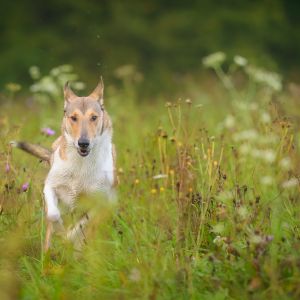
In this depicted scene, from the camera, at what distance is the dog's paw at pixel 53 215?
509cm

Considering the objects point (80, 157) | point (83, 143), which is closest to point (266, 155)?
point (83, 143)

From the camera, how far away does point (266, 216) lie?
445 cm

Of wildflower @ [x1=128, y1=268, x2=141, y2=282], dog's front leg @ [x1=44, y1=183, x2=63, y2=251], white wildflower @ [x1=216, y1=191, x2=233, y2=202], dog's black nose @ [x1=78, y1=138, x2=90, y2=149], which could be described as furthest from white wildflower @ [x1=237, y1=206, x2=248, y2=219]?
dog's black nose @ [x1=78, y1=138, x2=90, y2=149]

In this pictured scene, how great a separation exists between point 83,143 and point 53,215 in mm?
552

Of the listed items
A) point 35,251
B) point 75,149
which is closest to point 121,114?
point 75,149

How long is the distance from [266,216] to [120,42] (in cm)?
1456

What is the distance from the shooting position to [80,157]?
5.53 m

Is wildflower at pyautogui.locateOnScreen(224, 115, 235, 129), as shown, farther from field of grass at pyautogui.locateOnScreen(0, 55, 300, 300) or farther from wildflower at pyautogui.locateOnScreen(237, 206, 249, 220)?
wildflower at pyautogui.locateOnScreen(237, 206, 249, 220)

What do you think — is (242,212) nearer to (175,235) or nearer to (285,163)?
(175,235)

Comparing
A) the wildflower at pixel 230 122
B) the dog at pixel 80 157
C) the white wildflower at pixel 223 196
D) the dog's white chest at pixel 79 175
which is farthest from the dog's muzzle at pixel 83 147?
the wildflower at pixel 230 122

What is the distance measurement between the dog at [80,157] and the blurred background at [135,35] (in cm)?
1253

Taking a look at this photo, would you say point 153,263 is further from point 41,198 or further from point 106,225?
point 41,198

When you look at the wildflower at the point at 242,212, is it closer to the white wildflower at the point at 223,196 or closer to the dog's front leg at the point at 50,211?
the white wildflower at the point at 223,196

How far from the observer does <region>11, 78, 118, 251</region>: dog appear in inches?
211
